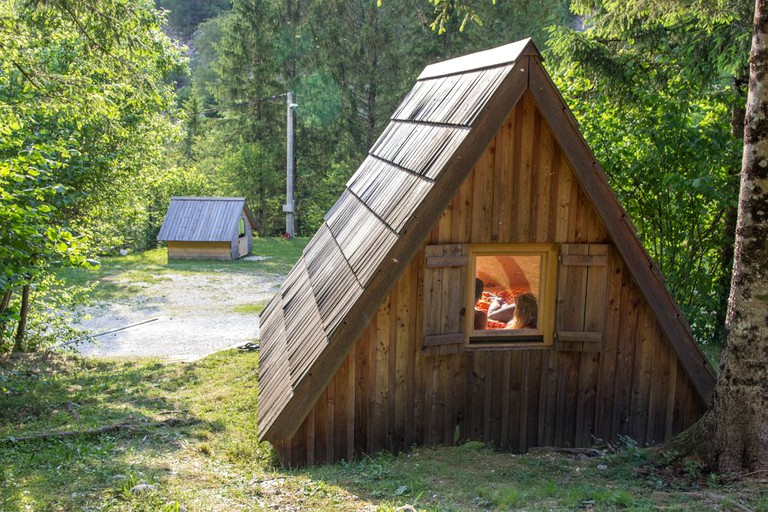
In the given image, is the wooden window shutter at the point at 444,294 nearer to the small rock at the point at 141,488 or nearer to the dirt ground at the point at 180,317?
the small rock at the point at 141,488

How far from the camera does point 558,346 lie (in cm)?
690

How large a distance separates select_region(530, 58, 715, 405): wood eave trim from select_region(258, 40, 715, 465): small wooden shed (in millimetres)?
13

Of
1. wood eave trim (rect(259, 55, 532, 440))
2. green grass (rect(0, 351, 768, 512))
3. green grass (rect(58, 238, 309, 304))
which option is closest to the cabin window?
wood eave trim (rect(259, 55, 532, 440))

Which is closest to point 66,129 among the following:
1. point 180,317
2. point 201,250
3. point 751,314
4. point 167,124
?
point 167,124

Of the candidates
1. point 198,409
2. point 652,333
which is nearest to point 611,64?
point 652,333

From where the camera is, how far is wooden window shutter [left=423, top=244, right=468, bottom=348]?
21.3ft

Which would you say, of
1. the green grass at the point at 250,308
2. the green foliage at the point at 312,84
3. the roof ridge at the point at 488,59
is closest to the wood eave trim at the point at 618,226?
the roof ridge at the point at 488,59

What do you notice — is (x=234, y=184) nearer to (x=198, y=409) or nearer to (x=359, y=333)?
(x=198, y=409)

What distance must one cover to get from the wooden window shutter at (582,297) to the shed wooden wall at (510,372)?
4.0 inches

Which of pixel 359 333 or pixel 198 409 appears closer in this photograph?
pixel 359 333

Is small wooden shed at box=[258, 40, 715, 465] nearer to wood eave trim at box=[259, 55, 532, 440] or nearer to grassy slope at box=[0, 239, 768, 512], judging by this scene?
wood eave trim at box=[259, 55, 532, 440]

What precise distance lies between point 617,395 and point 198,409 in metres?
4.95

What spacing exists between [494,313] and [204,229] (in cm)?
2120

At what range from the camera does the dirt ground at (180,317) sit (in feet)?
46.2
